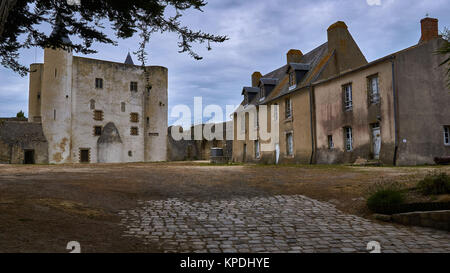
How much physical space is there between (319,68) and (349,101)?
3902mm

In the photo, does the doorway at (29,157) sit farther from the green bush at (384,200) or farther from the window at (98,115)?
the green bush at (384,200)

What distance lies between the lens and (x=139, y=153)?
3822cm

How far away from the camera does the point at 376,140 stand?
16.5m

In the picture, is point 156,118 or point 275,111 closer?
point 275,111

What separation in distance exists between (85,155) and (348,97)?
90.9ft

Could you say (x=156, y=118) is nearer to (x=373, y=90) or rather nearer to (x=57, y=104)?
(x=57, y=104)

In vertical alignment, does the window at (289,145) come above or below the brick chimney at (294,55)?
below

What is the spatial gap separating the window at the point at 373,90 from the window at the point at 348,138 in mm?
2206

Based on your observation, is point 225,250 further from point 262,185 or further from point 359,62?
point 359,62

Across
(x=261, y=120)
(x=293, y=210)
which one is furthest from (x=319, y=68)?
(x=293, y=210)

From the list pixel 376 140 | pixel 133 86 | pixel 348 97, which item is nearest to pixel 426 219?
pixel 376 140

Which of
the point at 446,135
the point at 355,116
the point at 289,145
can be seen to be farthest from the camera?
the point at 289,145

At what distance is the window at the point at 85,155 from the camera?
1387 inches

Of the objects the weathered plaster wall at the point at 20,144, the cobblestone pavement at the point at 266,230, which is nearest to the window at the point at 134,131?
the weathered plaster wall at the point at 20,144
